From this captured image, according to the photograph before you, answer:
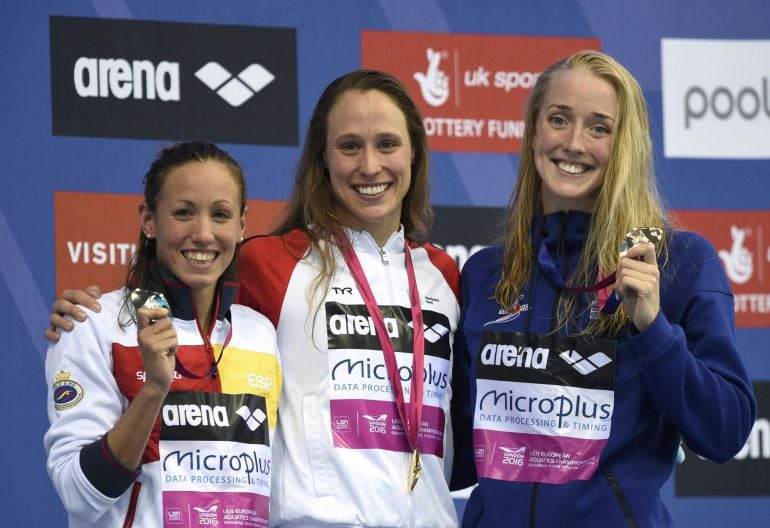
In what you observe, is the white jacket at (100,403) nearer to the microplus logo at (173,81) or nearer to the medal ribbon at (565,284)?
the medal ribbon at (565,284)

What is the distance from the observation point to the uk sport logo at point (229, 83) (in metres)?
3.58

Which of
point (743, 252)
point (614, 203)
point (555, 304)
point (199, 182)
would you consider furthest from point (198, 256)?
point (743, 252)

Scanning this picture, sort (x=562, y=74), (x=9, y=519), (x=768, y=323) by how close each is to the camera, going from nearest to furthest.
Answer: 1. (x=562, y=74)
2. (x=9, y=519)
3. (x=768, y=323)

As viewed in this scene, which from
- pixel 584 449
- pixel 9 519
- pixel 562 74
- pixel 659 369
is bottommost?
pixel 9 519

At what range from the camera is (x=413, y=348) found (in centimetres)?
257

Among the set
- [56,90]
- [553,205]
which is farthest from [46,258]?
→ [553,205]

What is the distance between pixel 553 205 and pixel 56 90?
5.19 ft

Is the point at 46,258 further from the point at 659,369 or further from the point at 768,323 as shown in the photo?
the point at 768,323

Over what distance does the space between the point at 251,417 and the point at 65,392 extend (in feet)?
1.21

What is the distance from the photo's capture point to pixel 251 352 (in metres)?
2.44

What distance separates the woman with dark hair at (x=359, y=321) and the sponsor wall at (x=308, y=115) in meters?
0.88

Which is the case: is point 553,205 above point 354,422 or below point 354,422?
above

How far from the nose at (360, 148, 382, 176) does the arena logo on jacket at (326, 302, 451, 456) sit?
0.29 metres

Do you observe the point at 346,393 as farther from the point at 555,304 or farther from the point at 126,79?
the point at 126,79
